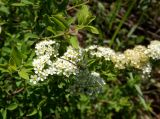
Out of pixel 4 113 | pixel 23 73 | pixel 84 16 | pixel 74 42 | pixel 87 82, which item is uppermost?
pixel 84 16

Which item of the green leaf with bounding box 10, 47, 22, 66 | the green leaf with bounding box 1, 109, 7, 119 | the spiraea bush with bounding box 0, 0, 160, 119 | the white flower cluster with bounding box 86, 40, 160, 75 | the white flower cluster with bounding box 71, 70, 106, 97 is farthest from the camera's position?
the green leaf with bounding box 1, 109, 7, 119

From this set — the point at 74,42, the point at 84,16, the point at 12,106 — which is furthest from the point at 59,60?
the point at 12,106

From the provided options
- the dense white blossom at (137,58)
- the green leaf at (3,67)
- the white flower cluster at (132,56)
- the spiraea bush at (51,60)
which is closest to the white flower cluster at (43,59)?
the spiraea bush at (51,60)

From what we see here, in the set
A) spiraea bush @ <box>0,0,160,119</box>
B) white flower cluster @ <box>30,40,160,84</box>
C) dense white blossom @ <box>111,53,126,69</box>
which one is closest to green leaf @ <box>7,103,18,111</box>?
spiraea bush @ <box>0,0,160,119</box>

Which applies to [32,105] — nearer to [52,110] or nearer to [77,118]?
[52,110]

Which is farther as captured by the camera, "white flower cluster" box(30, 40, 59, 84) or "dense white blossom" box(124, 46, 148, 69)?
"dense white blossom" box(124, 46, 148, 69)

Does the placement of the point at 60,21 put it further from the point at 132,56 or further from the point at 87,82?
the point at 132,56

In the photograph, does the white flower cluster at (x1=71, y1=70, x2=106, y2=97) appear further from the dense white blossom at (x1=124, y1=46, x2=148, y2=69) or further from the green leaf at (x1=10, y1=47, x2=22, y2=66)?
the green leaf at (x1=10, y1=47, x2=22, y2=66)
